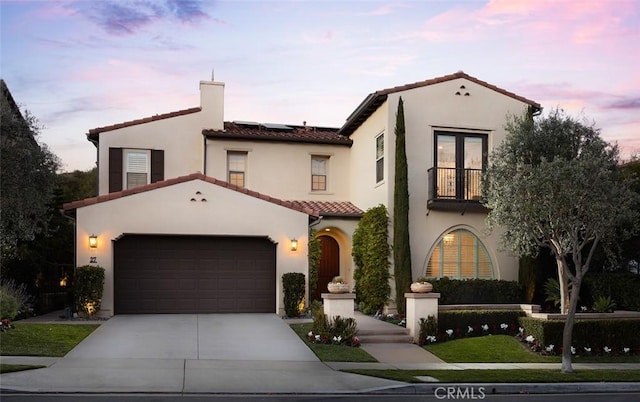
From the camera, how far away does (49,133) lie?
13.9 meters

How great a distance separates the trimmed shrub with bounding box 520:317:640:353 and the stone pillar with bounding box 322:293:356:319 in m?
4.38

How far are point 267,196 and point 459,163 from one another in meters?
6.23

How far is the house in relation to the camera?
1788cm

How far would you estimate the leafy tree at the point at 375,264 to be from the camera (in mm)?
19203

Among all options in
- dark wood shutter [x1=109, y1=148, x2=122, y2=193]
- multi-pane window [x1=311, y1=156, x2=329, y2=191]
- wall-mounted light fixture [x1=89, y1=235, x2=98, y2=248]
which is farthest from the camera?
multi-pane window [x1=311, y1=156, x2=329, y2=191]

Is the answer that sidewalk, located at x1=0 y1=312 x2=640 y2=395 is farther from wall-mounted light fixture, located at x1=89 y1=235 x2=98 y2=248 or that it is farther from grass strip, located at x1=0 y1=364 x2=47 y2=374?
wall-mounted light fixture, located at x1=89 y1=235 x2=98 y2=248

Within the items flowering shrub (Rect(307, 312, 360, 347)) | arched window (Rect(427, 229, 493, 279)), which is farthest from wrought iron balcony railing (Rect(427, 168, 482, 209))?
flowering shrub (Rect(307, 312, 360, 347))

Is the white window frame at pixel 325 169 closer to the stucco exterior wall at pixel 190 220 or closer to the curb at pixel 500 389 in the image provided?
the stucco exterior wall at pixel 190 220

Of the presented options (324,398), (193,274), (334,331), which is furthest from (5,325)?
(324,398)

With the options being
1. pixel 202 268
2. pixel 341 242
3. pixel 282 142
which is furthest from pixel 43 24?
pixel 341 242

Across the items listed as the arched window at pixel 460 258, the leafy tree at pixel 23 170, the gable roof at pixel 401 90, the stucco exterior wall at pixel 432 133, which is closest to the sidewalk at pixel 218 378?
the leafy tree at pixel 23 170

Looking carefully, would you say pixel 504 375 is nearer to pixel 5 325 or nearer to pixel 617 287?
pixel 617 287

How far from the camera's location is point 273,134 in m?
22.9

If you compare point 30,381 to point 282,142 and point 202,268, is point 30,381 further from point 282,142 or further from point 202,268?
point 282,142
